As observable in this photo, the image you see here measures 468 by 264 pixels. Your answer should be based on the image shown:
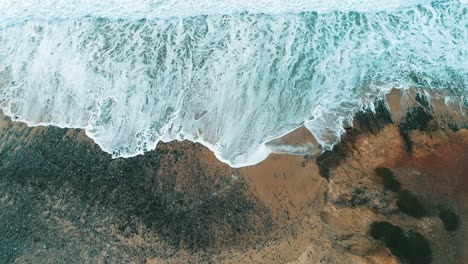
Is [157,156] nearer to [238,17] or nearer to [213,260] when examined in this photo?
[213,260]

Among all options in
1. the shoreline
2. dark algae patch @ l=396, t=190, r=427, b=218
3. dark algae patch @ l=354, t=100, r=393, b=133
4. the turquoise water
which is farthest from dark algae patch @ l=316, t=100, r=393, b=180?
dark algae patch @ l=396, t=190, r=427, b=218

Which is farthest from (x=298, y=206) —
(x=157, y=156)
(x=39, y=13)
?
(x=39, y=13)

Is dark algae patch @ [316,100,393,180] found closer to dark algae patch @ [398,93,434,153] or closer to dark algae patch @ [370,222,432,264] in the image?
dark algae patch @ [398,93,434,153]

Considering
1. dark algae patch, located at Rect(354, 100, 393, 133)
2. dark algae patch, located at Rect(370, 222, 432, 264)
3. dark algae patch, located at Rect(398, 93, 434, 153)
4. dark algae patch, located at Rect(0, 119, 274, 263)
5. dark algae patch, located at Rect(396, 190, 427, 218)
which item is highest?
dark algae patch, located at Rect(398, 93, 434, 153)

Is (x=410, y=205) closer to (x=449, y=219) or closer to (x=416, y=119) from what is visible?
(x=449, y=219)

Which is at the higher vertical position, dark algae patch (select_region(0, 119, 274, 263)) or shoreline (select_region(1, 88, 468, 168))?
shoreline (select_region(1, 88, 468, 168))

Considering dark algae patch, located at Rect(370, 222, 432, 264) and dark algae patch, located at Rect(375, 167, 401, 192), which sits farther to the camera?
dark algae patch, located at Rect(375, 167, 401, 192)
